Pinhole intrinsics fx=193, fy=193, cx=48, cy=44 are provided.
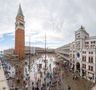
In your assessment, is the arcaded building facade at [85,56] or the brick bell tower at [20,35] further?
the brick bell tower at [20,35]

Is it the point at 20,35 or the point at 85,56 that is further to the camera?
the point at 20,35

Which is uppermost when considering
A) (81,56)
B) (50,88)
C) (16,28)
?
(16,28)

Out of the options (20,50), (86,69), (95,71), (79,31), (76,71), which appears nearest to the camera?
(95,71)

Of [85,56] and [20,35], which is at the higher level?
[20,35]

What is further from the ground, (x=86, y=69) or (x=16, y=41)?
(x=16, y=41)

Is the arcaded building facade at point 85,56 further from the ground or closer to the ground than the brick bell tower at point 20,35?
closer to the ground

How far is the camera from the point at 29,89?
88.6 ft

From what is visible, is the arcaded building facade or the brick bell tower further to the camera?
the brick bell tower

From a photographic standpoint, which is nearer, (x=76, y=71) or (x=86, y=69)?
(x=86, y=69)

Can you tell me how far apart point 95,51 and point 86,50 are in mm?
4365

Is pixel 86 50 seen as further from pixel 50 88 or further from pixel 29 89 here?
pixel 29 89

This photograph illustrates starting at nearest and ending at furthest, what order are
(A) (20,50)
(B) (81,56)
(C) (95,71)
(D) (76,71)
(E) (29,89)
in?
(E) (29,89) < (C) (95,71) < (B) (81,56) < (D) (76,71) < (A) (20,50)

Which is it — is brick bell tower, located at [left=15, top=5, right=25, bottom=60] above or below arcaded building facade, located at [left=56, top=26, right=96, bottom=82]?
above

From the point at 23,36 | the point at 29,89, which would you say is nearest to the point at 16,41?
the point at 23,36
